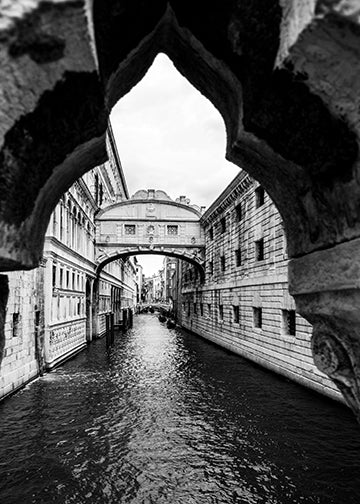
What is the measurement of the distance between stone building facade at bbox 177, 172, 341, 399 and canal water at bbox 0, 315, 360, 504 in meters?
1.24

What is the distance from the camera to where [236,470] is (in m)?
6.44

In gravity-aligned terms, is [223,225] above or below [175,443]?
above

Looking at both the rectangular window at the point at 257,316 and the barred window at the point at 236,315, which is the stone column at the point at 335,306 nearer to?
the rectangular window at the point at 257,316

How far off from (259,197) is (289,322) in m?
5.93

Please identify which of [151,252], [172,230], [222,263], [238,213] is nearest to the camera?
[238,213]

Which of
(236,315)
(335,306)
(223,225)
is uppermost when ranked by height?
(223,225)

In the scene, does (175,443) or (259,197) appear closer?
(175,443)

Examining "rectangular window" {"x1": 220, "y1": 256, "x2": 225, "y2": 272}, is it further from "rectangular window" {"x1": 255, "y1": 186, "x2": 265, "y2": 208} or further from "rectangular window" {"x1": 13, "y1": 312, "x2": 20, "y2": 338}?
"rectangular window" {"x1": 13, "y1": 312, "x2": 20, "y2": 338}

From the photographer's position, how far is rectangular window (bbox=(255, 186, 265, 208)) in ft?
52.9

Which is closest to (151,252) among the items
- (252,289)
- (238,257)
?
(238,257)

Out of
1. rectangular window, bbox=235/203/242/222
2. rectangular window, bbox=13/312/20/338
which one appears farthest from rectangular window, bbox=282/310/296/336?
rectangular window, bbox=13/312/20/338

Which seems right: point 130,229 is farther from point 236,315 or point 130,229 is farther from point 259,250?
point 259,250

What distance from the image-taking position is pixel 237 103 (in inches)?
107

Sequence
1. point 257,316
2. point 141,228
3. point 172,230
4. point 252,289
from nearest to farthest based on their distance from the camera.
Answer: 1. point 257,316
2. point 252,289
3. point 141,228
4. point 172,230
